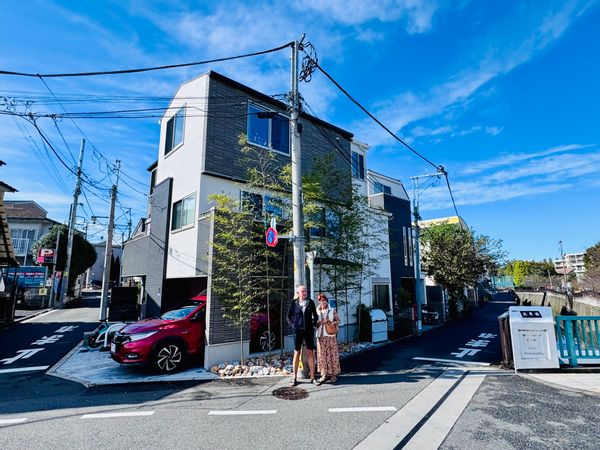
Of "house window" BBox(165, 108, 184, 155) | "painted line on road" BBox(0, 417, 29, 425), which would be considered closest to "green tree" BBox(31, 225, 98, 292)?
"house window" BBox(165, 108, 184, 155)

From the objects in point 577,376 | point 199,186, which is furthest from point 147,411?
point 577,376

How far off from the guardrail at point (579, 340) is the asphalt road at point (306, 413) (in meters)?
1.43

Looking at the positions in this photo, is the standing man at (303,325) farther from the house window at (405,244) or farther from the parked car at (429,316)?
the parked car at (429,316)

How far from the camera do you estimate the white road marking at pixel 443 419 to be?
3.60 m

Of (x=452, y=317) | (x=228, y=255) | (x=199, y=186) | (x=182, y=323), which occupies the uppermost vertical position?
(x=199, y=186)

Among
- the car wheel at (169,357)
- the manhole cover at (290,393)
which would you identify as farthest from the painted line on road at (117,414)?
the car wheel at (169,357)

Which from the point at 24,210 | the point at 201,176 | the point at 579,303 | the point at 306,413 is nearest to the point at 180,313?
the point at 201,176

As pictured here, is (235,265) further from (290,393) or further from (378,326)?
(378,326)

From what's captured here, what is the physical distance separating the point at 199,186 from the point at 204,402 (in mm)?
6182

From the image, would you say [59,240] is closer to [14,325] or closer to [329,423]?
[14,325]

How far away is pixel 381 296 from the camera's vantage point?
14344 millimetres

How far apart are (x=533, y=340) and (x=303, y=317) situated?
4.98 metres

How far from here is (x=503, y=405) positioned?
4734mm

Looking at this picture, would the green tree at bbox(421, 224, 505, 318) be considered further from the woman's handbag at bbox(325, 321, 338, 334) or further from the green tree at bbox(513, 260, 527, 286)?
the green tree at bbox(513, 260, 527, 286)
